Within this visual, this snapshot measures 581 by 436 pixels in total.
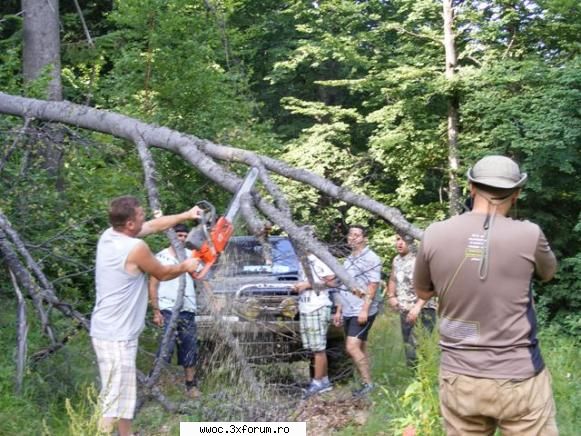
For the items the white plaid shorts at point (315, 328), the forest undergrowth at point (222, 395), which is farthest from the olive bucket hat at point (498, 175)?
the white plaid shorts at point (315, 328)

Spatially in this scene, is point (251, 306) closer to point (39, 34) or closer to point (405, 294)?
point (405, 294)

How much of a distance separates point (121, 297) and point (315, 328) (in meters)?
2.29

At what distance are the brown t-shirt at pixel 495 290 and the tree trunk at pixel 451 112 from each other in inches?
483

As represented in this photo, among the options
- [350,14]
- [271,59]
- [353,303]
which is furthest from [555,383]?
[271,59]

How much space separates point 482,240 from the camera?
321 cm

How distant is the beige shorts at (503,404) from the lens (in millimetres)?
3201

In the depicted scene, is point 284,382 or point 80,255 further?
point 80,255

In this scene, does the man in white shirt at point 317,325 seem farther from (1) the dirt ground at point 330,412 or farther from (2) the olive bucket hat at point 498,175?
(2) the olive bucket hat at point 498,175

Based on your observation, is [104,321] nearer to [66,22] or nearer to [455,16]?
[66,22]

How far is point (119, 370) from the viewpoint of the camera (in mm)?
4719

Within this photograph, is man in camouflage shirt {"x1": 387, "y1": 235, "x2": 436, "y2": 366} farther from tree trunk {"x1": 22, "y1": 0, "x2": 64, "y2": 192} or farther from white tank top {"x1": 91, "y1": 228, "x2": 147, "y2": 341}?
tree trunk {"x1": 22, "y1": 0, "x2": 64, "y2": 192}

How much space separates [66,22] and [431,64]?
7.51 metres

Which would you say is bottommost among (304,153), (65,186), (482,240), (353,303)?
(353,303)

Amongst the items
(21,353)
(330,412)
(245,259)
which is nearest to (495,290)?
(245,259)
